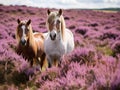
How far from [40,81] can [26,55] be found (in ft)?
8.60

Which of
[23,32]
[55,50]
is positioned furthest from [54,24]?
[23,32]

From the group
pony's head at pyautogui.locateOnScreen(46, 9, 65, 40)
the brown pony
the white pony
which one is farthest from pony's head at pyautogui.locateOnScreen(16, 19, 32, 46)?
pony's head at pyautogui.locateOnScreen(46, 9, 65, 40)

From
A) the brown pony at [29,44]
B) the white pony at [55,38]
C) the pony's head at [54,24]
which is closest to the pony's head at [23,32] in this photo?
the brown pony at [29,44]

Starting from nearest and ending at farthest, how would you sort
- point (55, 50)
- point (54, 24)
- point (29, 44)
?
1. point (54, 24)
2. point (55, 50)
3. point (29, 44)

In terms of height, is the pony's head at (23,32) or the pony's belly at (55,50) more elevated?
the pony's head at (23,32)

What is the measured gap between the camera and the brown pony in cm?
710

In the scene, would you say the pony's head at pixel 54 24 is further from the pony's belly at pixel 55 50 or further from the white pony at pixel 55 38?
the pony's belly at pixel 55 50

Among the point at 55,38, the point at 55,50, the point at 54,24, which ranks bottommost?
the point at 55,50

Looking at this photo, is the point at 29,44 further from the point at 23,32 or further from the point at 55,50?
Result: the point at 55,50

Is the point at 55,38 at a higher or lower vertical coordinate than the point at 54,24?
lower

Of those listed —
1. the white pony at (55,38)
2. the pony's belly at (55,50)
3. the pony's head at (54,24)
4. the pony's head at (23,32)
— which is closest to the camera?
the pony's head at (54,24)

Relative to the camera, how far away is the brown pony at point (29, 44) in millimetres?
7103

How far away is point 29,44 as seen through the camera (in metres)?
7.45

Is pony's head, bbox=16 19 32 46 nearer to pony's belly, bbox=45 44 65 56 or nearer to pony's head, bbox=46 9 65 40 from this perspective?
pony's belly, bbox=45 44 65 56
